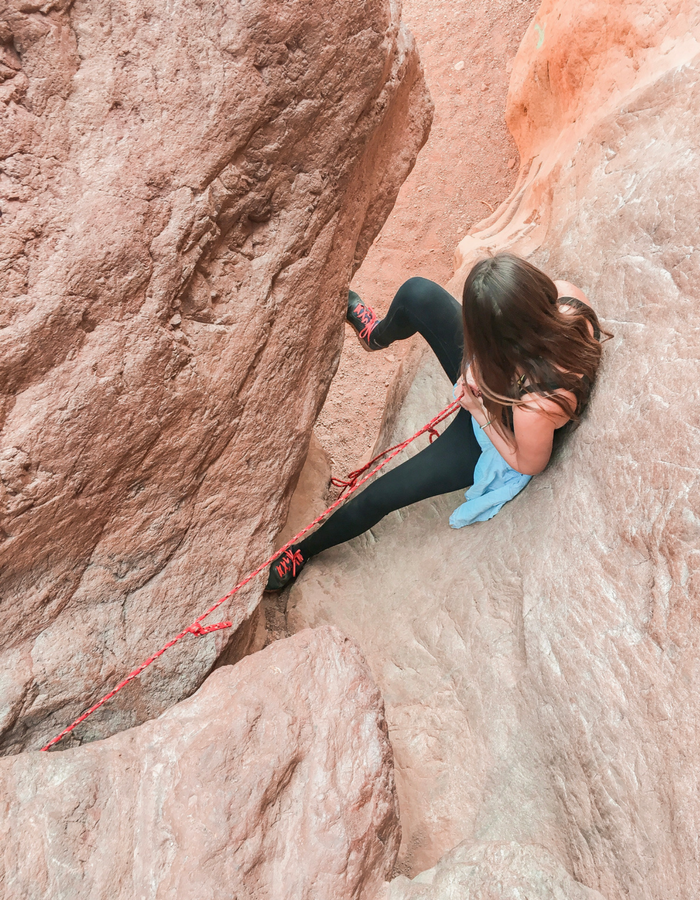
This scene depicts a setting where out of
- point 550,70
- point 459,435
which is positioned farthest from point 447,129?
point 459,435

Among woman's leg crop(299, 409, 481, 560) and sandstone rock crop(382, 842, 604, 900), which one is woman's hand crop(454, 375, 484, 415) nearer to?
woman's leg crop(299, 409, 481, 560)

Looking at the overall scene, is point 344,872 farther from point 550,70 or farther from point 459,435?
point 550,70

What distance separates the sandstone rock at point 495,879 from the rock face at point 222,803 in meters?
0.08

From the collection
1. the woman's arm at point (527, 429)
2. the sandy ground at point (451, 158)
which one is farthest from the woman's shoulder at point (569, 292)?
the sandy ground at point (451, 158)

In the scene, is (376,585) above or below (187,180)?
below

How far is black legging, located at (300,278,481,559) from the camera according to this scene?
202 centimetres

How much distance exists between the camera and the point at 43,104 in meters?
1.38

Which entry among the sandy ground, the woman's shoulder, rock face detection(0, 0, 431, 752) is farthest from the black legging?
the sandy ground

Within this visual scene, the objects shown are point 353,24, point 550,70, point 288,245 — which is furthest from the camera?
point 550,70

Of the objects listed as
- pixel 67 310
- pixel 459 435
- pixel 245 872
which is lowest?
pixel 459 435

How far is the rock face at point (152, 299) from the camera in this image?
1.39 m

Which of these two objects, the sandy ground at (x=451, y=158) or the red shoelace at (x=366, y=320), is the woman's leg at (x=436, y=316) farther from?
the sandy ground at (x=451, y=158)

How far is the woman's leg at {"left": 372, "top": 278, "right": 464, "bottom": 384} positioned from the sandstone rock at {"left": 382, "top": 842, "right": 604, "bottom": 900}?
1424 mm

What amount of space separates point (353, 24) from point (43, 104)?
841mm
